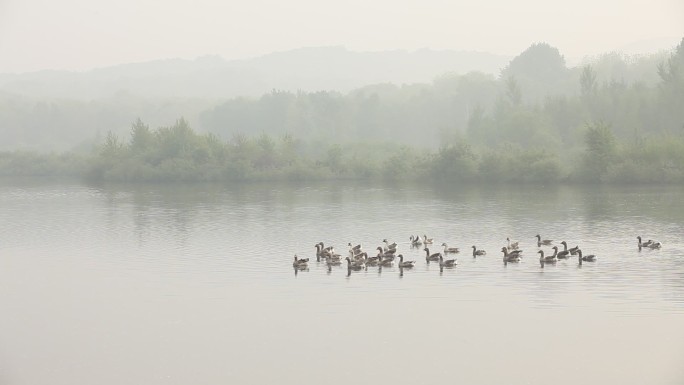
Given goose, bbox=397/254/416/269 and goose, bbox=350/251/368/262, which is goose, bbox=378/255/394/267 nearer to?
goose, bbox=397/254/416/269

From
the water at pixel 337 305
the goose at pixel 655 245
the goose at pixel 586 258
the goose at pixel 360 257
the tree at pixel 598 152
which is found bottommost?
the water at pixel 337 305

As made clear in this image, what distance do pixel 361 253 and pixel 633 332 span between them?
13.6 meters

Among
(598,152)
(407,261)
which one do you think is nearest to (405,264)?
(407,261)

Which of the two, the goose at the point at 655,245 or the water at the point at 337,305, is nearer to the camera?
the water at the point at 337,305

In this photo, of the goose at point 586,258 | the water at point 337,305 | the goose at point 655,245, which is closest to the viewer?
the water at point 337,305

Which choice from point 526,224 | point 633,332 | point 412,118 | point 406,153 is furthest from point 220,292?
point 412,118

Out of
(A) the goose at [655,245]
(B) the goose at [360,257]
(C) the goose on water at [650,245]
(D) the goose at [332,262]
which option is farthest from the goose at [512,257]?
(D) the goose at [332,262]

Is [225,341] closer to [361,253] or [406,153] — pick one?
[361,253]

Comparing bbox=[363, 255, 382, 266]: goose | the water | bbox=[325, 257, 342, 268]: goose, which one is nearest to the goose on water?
the water

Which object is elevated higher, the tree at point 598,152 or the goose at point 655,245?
the tree at point 598,152

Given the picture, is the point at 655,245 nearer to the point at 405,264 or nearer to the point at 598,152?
the point at 405,264

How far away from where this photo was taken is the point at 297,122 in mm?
144250

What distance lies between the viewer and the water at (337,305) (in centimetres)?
2067

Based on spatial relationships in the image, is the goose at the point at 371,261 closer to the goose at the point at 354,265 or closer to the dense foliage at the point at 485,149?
the goose at the point at 354,265
